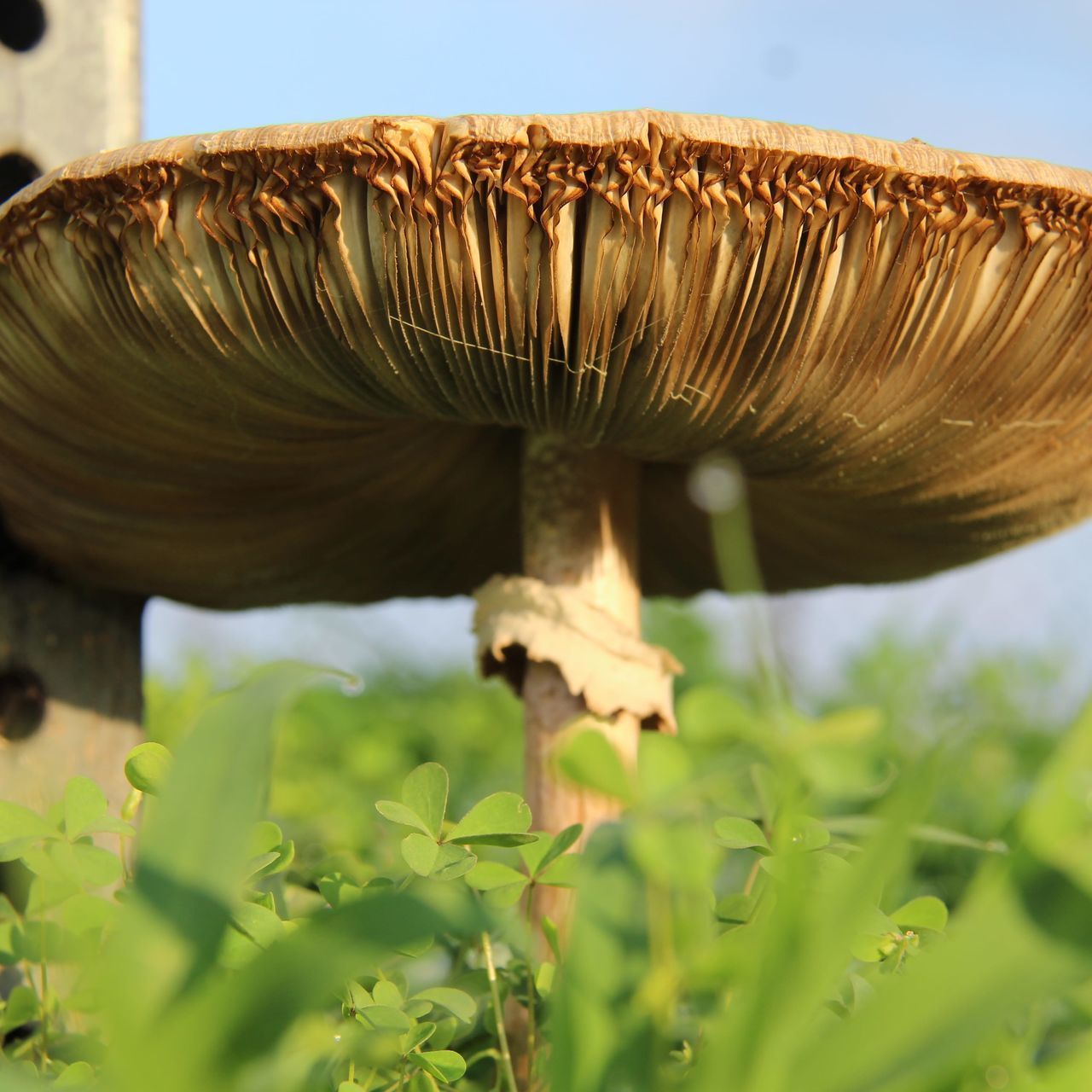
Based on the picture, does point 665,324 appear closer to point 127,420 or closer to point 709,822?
point 709,822

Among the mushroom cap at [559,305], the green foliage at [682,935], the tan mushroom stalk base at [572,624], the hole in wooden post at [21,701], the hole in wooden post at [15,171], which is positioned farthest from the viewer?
the hole in wooden post at [15,171]

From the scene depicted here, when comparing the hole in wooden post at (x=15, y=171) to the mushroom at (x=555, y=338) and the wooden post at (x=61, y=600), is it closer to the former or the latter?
the wooden post at (x=61, y=600)

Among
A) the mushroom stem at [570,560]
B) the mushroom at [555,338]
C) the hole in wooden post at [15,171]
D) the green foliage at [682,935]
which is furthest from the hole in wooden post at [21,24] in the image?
the green foliage at [682,935]

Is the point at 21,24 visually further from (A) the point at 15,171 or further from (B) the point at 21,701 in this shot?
(B) the point at 21,701

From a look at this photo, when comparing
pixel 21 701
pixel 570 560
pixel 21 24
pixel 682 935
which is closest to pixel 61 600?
pixel 21 701

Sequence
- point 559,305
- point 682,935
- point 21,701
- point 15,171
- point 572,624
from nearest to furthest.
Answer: point 682,935 → point 559,305 → point 572,624 → point 21,701 → point 15,171

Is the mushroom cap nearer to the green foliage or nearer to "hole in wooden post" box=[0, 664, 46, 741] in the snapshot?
"hole in wooden post" box=[0, 664, 46, 741]

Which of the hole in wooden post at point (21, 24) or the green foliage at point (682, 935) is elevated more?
the hole in wooden post at point (21, 24)
